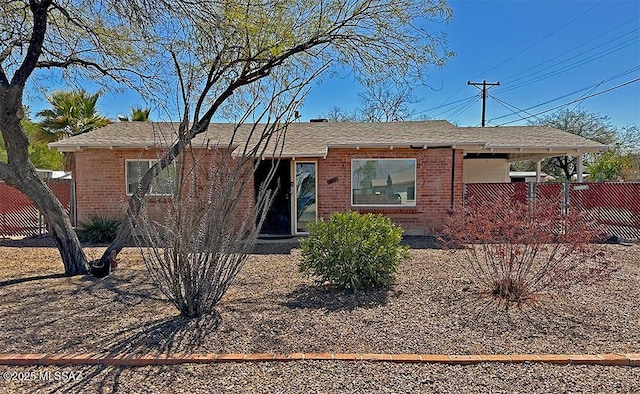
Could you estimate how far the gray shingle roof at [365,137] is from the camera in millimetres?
10961

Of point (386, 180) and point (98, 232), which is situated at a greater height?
point (386, 180)

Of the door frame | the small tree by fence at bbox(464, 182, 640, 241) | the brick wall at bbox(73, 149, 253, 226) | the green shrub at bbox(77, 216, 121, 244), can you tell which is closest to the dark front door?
the door frame

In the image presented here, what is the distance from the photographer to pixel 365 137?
1196 cm

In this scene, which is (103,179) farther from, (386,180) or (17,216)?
(386,180)

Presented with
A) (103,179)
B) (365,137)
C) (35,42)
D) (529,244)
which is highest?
(35,42)

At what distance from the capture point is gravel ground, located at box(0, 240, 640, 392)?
3291 millimetres

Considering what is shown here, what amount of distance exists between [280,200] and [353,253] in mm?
6429

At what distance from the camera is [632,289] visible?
19.4ft

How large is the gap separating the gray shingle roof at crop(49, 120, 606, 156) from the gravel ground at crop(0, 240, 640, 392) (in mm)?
5011

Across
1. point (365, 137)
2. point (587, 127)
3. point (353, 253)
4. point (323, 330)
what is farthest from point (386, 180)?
point (587, 127)

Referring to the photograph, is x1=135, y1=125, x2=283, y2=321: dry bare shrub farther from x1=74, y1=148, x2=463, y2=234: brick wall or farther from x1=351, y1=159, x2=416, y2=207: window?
x1=351, y1=159, x2=416, y2=207: window

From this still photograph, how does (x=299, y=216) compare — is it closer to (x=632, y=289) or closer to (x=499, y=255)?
(x=499, y=255)

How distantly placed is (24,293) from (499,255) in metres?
6.66

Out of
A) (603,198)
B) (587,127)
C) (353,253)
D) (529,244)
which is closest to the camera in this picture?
(529,244)
